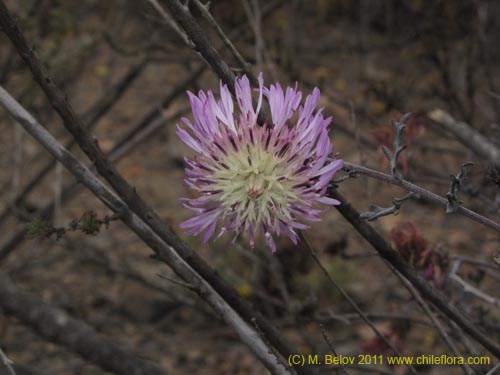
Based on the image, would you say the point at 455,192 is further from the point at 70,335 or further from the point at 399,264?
the point at 70,335

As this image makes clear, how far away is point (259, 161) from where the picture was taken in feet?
3.54

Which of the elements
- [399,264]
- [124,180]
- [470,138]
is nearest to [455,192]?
[399,264]

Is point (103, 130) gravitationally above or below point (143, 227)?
above

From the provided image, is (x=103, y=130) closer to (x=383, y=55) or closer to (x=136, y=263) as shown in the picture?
(x=136, y=263)

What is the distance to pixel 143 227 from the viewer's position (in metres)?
1.31

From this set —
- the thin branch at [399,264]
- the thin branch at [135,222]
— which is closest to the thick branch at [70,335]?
the thin branch at [135,222]

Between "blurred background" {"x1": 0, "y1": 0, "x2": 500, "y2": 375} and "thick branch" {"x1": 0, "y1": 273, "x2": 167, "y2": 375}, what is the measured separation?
700mm

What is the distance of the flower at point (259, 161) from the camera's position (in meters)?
1.05

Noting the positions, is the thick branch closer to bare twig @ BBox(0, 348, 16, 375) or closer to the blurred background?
bare twig @ BBox(0, 348, 16, 375)

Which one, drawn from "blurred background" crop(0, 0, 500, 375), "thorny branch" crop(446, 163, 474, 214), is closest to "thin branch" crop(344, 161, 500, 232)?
"thorny branch" crop(446, 163, 474, 214)

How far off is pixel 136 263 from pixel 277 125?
2.82m

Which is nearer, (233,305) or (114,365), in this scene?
(114,365)

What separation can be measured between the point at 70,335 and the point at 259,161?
17.1 inches

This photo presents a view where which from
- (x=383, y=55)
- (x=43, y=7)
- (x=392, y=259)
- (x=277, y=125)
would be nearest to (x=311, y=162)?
(x=277, y=125)
